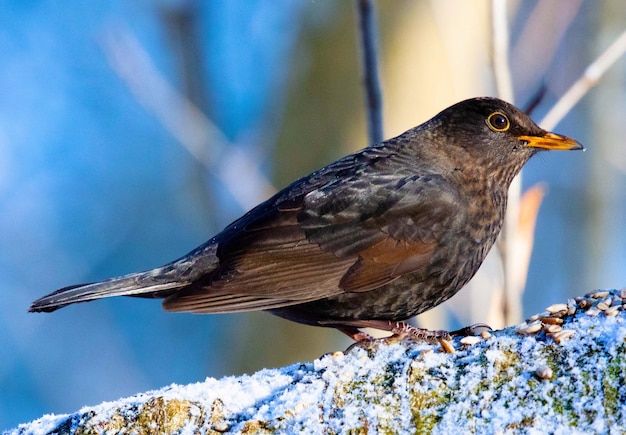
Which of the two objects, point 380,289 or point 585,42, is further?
point 585,42

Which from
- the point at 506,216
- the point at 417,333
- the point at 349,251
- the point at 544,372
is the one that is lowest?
the point at 544,372

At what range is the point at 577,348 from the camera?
6.66 ft

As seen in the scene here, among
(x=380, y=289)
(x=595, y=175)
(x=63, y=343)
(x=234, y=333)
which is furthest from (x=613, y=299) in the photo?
(x=63, y=343)

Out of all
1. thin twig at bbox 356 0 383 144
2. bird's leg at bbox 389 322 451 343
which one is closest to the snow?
bird's leg at bbox 389 322 451 343

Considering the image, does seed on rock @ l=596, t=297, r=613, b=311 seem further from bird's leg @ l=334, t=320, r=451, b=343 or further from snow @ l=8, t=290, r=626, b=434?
bird's leg @ l=334, t=320, r=451, b=343

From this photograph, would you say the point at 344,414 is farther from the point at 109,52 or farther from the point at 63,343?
the point at 63,343

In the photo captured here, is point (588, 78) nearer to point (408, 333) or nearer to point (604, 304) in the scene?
point (408, 333)

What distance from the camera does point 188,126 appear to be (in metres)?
4.84

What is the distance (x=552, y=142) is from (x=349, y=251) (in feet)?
4.03

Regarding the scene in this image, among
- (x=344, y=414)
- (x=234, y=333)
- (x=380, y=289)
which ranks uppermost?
(x=234, y=333)

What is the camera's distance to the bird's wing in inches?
127

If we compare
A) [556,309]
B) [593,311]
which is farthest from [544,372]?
[556,309]

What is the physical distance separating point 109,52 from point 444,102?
228 centimetres

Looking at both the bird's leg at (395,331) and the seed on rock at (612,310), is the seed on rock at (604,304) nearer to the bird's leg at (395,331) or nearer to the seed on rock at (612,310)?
the seed on rock at (612,310)
